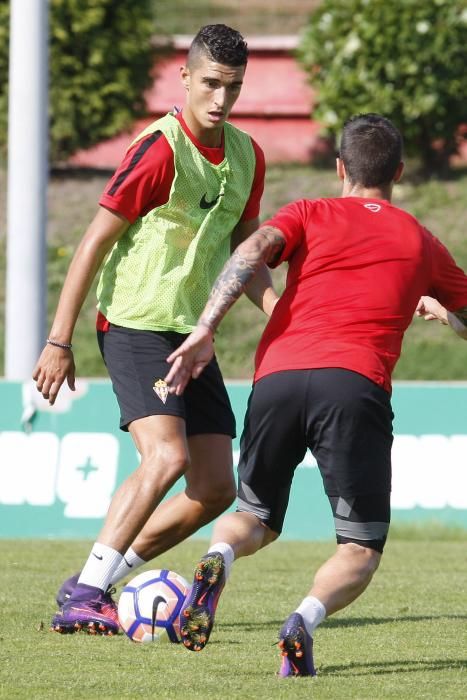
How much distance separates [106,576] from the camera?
6000mm

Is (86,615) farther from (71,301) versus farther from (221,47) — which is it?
(221,47)

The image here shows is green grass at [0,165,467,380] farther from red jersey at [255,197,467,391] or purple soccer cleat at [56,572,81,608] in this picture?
red jersey at [255,197,467,391]

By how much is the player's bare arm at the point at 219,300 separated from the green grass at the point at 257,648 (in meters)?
1.05

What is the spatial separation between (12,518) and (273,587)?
3.25m

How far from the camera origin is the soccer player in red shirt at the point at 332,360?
4.97 m

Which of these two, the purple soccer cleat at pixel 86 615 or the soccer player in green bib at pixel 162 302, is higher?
the soccer player in green bib at pixel 162 302

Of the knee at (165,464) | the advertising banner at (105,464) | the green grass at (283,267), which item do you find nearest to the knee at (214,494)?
the knee at (165,464)

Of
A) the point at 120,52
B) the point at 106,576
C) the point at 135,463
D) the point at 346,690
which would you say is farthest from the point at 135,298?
the point at 120,52

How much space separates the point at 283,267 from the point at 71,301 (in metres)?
12.9

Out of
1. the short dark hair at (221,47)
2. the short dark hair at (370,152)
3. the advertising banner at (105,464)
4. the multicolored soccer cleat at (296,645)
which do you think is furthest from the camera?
the advertising banner at (105,464)

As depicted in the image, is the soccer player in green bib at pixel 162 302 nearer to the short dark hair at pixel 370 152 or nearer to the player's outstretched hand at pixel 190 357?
the short dark hair at pixel 370 152

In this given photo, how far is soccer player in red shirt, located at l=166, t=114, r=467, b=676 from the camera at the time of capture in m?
4.97

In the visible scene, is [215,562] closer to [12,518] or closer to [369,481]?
[369,481]

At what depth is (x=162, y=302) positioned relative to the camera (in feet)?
19.9
